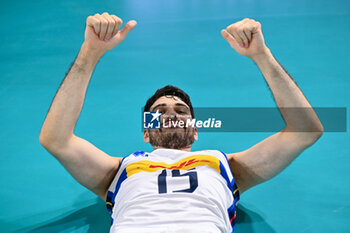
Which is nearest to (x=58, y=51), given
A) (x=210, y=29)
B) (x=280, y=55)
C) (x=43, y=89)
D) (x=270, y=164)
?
(x=43, y=89)

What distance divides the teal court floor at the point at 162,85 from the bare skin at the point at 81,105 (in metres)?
0.32

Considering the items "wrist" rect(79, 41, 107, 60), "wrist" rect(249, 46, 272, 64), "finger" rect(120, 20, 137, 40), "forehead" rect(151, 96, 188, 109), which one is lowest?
"forehead" rect(151, 96, 188, 109)

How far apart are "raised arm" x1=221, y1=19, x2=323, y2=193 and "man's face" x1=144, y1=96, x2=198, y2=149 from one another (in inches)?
16.2

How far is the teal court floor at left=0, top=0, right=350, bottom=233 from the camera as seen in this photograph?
1893 mm

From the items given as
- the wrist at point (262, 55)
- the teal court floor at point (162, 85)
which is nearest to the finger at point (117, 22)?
the wrist at point (262, 55)

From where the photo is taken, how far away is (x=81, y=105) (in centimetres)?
152

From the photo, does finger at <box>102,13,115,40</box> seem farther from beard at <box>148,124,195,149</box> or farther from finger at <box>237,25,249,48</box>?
beard at <box>148,124,195,149</box>

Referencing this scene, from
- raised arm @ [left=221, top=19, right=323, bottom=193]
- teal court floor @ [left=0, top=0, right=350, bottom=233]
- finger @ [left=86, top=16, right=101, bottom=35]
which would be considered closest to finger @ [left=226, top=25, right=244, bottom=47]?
raised arm @ [left=221, top=19, right=323, bottom=193]

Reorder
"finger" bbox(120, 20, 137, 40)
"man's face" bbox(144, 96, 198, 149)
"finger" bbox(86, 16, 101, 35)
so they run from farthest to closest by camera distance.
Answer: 1. "man's face" bbox(144, 96, 198, 149)
2. "finger" bbox(120, 20, 137, 40)
3. "finger" bbox(86, 16, 101, 35)

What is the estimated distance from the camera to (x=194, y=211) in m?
1.42

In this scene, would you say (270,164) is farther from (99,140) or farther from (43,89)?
(43,89)

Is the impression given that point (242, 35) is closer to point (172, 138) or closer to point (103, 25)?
point (103, 25)

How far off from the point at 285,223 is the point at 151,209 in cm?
70

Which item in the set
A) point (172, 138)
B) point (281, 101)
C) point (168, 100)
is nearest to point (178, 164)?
point (172, 138)
